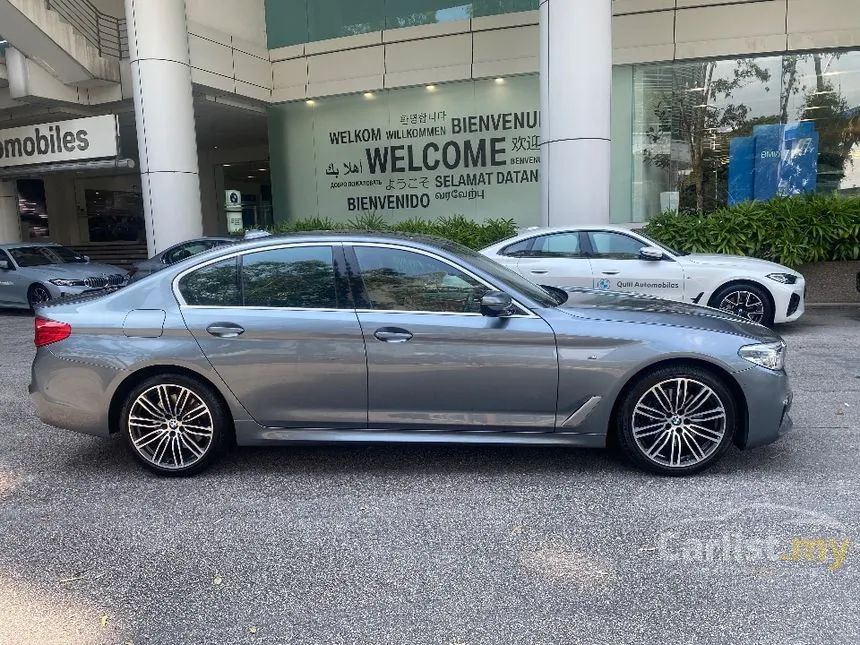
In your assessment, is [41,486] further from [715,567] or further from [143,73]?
[143,73]

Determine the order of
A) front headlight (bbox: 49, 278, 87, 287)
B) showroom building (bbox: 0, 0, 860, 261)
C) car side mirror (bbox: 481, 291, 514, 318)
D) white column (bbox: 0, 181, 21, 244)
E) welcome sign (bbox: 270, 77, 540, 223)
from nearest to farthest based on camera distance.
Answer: car side mirror (bbox: 481, 291, 514, 318), front headlight (bbox: 49, 278, 87, 287), showroom building (bbox: 0, 0, 860, 261), welcome sign (bbox: 270, 77, 540, 223), white column (bbox: 0, 181, 21, 244)

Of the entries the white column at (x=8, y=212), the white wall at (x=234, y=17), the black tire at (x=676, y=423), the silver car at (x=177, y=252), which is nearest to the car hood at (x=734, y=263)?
the black tire at (x=676, y=423)

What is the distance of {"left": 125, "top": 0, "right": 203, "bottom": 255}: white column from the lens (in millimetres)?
14266

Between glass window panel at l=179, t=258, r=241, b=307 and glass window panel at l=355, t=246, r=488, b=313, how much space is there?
2.81ft

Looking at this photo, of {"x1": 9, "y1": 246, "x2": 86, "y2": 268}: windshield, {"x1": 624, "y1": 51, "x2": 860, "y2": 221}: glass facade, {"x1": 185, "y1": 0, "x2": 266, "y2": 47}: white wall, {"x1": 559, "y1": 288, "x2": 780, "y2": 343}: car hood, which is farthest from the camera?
{"x1": 185, "y1": 0, "x2": 266, "y2": 47}: white wall

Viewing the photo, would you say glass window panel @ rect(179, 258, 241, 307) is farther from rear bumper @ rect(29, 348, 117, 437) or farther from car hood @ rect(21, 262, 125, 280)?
car hood @ rect(21, 262, 125, 280)

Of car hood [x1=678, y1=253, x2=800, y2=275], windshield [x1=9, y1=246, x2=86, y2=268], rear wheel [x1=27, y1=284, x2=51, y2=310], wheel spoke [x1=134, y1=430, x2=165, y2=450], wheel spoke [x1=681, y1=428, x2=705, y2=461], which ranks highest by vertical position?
windshield [x1=9, y1=246, x2=86, y2=268]

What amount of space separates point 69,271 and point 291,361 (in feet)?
34.5

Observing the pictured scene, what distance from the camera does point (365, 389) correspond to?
165 inches

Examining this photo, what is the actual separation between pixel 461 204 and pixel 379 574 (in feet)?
47.9

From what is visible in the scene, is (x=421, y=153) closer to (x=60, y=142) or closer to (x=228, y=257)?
(x=60, y=142)

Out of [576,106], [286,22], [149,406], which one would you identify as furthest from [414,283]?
[286,22]

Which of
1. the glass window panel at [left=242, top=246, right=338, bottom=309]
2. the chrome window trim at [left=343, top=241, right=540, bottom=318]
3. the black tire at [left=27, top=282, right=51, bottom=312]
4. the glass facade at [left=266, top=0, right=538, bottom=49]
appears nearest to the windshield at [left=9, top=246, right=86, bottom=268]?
the black tire at [left=27, top=282, right=51, bottom=312]

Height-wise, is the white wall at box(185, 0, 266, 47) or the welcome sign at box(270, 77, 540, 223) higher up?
the white wall at box(185, 0, 266, 47)
